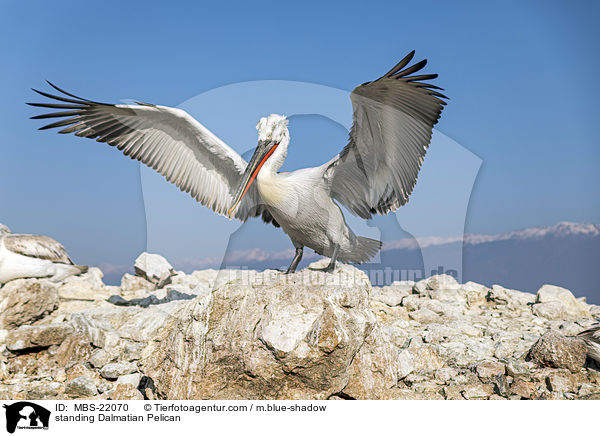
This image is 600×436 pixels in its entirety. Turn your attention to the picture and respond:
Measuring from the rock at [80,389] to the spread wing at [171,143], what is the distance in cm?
236

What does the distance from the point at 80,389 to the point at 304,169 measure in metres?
3.08

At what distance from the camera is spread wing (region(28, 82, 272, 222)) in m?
5.19

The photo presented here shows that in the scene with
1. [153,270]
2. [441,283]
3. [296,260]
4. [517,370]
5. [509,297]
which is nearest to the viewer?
[517,370]

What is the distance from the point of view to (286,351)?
366 cm

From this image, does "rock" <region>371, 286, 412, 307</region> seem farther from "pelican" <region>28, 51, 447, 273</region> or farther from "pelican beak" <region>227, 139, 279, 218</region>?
"pelican beak" <region>227, 139, 279, 218</region>

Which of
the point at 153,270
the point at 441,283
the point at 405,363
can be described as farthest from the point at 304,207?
the point at 153,270

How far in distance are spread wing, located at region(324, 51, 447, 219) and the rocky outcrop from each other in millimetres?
912

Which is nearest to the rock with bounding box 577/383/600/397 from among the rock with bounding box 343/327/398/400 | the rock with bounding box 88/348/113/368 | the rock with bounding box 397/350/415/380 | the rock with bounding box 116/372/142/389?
the rock with bounding box 397/350/415/380

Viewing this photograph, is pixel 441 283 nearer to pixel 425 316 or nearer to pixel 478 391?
pixel 425 316

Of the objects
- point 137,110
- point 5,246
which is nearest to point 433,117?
point 137,110
